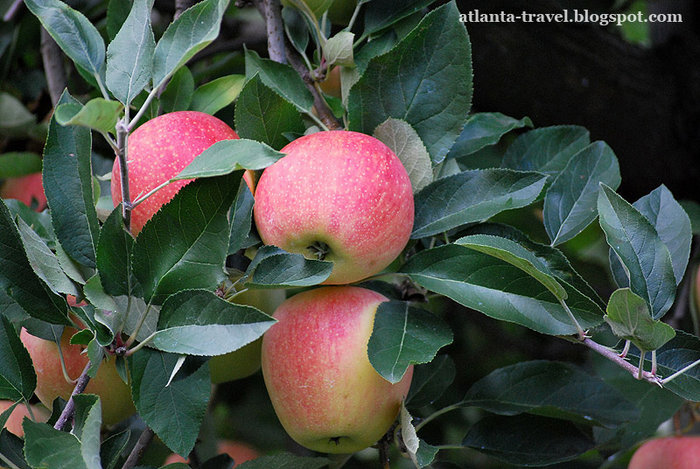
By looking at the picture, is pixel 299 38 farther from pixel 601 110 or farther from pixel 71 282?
pixel 601 110

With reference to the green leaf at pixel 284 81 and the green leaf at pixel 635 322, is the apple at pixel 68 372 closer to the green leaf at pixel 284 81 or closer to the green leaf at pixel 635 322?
the green leaf at pixel 284 81

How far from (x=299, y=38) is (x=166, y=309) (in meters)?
0.39

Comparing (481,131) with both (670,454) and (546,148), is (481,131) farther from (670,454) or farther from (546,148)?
(670,454)

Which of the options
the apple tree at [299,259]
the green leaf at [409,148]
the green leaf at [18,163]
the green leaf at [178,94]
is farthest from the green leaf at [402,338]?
the green leaf at [18,163]

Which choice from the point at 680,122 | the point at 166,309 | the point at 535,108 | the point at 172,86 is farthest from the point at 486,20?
the point at 166,309

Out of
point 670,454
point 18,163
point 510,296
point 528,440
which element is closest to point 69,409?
point 510,296

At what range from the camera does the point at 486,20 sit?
1.20 meters

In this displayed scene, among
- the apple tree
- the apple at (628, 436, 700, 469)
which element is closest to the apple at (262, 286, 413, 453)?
the apple tree

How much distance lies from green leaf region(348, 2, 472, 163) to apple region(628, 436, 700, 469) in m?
0.51

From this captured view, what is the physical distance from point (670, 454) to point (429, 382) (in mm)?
343

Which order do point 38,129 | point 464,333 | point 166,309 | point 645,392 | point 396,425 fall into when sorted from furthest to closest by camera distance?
point 464,333
point 38,129
point 645,392
point 396,425
point 166,309

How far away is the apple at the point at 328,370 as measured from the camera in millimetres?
688

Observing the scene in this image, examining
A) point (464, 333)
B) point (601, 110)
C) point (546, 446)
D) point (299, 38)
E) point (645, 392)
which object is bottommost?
point (464, 333)

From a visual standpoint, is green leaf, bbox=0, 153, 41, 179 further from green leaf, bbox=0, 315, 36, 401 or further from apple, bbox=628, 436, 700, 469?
apple, bbox=628, 436, 700, 469
